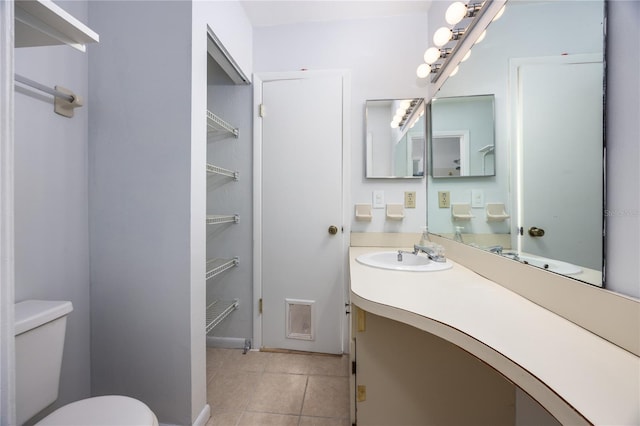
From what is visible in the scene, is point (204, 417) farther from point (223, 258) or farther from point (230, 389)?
point (223, 258)

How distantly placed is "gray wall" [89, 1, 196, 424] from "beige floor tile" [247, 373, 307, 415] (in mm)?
387

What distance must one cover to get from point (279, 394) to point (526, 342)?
1.40 m

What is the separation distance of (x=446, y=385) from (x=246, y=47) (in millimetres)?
2364

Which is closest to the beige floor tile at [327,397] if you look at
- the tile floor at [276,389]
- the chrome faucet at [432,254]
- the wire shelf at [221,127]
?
the tile floor at [276,389]

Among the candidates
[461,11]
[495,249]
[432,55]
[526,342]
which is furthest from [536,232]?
[432,55]

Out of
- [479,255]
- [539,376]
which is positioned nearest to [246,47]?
[479,255]

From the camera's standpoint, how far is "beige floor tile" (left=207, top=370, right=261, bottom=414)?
4.73 feet

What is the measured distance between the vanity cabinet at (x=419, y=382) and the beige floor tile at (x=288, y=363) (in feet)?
2.53

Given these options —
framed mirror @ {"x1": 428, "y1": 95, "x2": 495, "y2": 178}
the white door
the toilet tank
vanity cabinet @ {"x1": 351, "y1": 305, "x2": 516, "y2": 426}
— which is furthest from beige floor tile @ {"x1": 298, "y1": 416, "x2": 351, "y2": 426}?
framed mirror @ {"x1": 428, "y1": 95, "x2": 495, "y2": 178}

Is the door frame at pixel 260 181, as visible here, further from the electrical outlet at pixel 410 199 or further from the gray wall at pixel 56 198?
the gray wall at pixel 56 198

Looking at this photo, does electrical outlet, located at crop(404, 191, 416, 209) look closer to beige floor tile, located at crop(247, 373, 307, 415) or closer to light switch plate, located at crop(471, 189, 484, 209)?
light switch plate, located at crop(471, 189, 484, 209)

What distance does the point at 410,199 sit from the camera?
77.1 inches

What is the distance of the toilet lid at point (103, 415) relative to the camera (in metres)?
0.77

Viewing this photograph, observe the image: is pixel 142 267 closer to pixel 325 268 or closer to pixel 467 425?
pixel 325 268
